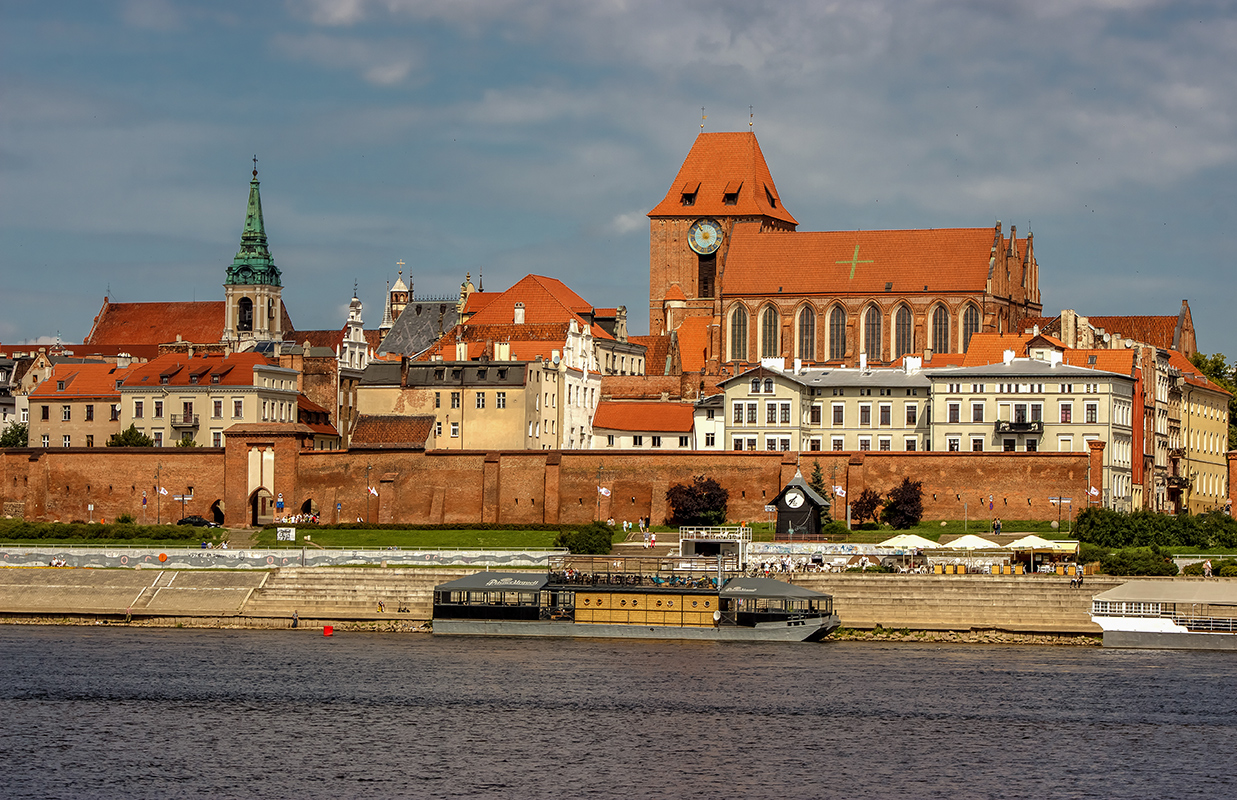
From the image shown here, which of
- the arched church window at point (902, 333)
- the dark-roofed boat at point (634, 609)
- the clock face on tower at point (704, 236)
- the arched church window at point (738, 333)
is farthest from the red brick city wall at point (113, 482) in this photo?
the clock face on tower at point (704, 236)

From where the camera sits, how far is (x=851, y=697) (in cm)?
5847

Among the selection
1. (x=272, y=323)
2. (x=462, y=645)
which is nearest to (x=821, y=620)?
(x=462, y=645)

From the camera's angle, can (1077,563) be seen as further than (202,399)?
No

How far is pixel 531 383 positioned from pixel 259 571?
28826 mm

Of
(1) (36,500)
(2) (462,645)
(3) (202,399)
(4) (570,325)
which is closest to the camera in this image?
(2) (462,645)

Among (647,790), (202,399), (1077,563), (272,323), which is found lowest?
(647,790)

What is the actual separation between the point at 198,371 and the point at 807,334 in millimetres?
40017

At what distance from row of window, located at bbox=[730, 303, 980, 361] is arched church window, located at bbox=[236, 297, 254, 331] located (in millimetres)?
58551

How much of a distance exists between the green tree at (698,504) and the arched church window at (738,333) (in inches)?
1353

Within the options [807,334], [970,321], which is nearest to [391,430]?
[807,334]

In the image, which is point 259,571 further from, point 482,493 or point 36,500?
point 36,500

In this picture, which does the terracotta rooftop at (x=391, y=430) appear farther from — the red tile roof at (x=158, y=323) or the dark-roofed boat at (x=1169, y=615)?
the red tile roof at (x=158, y=323)

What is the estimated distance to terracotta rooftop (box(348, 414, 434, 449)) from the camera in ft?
339

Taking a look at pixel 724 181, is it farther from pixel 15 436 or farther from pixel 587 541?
pixel 587 541
